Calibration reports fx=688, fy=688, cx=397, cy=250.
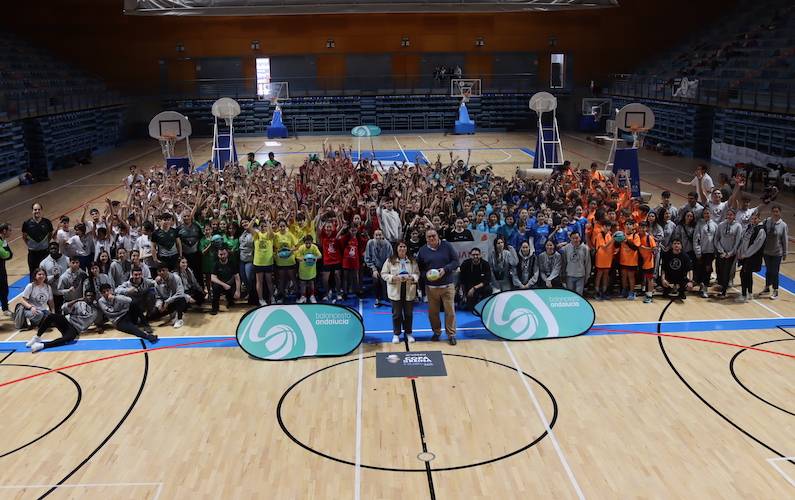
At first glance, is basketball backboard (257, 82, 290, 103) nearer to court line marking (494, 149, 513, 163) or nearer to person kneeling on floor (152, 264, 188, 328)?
court line marking (494, 149, 513, 163)

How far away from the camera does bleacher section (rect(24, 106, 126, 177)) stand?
2783cm

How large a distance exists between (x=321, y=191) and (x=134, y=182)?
5.01 meters

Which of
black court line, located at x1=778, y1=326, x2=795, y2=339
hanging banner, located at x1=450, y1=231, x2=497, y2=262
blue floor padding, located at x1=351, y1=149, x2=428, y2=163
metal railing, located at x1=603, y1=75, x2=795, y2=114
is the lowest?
black court line, located at x1=778, y1=326, x2=795, y2=339

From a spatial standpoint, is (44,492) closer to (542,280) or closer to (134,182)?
(542,280)

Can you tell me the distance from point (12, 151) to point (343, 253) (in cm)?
1992

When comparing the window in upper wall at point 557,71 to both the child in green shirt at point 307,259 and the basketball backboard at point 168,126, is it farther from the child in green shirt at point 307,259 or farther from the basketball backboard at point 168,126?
the child in green shirt at point 307,259

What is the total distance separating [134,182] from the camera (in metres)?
16.2

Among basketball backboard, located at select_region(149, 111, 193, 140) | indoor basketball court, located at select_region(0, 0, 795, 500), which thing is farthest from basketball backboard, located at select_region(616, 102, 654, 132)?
basketball backboard, located at select_region(149, 111, 193, 140)

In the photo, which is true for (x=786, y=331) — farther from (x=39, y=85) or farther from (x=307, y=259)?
(x=39, y=85)

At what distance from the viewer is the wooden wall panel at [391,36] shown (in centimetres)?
4031

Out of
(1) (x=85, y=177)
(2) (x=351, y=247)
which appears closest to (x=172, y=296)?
(2) (x=351, y=247)

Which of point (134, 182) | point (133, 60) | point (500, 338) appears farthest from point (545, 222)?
point (133, 60)

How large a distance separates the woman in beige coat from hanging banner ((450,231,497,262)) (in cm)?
148

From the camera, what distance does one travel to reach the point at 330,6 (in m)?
27.7
